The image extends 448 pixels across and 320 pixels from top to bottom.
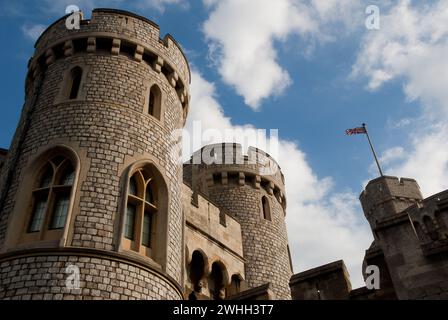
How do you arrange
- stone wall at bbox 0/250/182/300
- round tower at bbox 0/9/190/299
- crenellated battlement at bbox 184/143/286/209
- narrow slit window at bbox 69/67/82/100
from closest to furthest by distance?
stone wall at bbox 0/250/182/300 < round tower at bbox 0/9/190/299 < narrow slit window at bbox 69/67/82/100 < crenellated battlement at bbox 184/143/286/209

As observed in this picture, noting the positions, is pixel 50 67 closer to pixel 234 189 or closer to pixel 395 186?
pixel 234 189

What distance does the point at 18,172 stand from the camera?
8.96 metres

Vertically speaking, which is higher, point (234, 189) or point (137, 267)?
point (234, 189)

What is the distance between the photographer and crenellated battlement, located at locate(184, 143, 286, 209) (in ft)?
59.4

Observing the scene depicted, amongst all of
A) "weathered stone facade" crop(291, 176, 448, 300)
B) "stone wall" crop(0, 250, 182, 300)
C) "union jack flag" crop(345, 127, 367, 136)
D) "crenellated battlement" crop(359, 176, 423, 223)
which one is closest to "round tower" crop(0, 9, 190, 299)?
"stone wall" crop(0, 250, 182, 300)

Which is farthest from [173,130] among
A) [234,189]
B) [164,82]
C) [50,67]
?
[234,189]

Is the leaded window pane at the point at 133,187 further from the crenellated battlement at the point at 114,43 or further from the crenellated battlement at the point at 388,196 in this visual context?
the crenellated battlement at the point at 388,196

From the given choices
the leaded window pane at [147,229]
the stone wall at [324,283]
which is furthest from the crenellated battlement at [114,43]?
the stone wall at [324,283]

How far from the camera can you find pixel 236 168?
1816cm

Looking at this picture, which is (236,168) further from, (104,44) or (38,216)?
(38,216)

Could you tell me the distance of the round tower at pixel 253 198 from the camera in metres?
15.8

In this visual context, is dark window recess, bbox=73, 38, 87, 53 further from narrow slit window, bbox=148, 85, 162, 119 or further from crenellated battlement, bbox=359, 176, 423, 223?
crenellated battlement, bbox=359, 176, 423, 223
